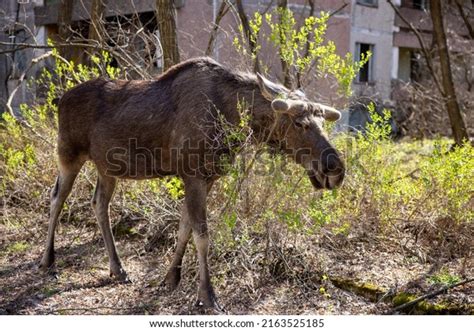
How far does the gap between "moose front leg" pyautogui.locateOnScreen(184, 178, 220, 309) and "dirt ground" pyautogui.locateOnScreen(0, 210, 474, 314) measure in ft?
0.59

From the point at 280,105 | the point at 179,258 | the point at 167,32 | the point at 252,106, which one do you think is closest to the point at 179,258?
the point at 179,258

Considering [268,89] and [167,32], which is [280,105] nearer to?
[268,89]

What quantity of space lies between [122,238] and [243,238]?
2.79 metres

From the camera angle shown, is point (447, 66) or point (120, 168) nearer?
point (120, 168)

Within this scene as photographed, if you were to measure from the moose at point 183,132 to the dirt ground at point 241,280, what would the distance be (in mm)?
270

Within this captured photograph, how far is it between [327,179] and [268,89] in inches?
41.6

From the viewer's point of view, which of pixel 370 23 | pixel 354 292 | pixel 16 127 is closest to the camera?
pixel 354 292

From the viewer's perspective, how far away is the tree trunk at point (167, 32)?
333 inches

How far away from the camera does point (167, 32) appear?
27.8 feet

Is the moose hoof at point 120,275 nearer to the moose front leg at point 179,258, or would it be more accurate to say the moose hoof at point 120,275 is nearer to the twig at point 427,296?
the moose front leg at point 179,258

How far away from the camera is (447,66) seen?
11.3 metres

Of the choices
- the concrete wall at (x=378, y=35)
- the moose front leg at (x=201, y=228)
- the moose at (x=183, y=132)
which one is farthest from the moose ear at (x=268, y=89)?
the concrete wall at (x=378, y=35)

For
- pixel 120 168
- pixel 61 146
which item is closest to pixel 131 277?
pixel 120 168
